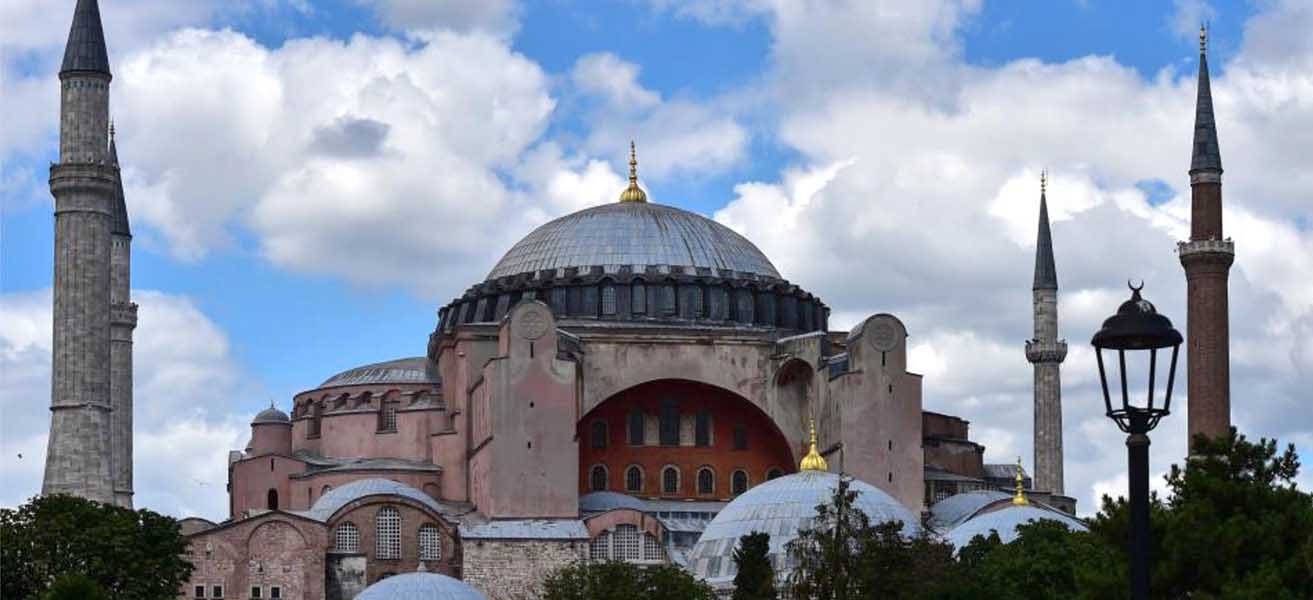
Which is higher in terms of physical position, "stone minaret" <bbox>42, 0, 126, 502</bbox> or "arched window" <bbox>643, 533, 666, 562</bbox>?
"stone minaret" <bbox>42, 0, 126, 502</bbox>

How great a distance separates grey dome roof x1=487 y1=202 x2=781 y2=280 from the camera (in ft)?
174

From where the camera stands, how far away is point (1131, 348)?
13.0 metres

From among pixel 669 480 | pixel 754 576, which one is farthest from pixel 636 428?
pixel 754 576

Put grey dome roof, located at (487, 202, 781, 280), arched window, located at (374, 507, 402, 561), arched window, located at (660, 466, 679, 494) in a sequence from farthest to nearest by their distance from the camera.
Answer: grey dome roof, located at (487, 202, 781, 280)
arched window, located at (660, 466, 679, 494)
arched window, located at (374, 507, 402, 561)

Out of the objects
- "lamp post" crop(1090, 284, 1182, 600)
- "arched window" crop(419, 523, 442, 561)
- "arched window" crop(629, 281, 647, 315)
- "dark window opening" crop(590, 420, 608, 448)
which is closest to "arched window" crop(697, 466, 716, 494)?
"dark window opening" crop(590, 420, 608, 448)

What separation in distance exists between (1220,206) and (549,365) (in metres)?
14.5

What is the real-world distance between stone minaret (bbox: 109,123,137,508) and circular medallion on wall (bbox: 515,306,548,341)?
36.1 feet

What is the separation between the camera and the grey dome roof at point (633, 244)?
53188 mm

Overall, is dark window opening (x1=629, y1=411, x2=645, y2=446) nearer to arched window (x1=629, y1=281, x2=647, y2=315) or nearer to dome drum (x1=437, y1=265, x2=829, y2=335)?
dome drum (x1=437, y1=265, x2=829, y2=335)

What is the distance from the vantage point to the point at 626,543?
152 feet

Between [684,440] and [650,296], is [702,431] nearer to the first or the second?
[684,440]

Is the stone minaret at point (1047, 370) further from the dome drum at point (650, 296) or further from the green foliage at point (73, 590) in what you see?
the green foliage at point (73, 590)

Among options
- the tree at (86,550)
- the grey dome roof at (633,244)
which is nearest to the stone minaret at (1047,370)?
the grey dome roof at (633,244)

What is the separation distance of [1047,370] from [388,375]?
621 inches
